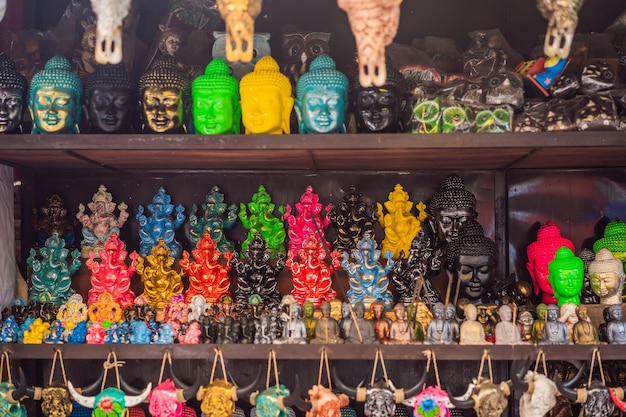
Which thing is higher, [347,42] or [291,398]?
[347,42]

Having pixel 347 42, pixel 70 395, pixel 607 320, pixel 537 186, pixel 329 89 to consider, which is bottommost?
pixel 70 395

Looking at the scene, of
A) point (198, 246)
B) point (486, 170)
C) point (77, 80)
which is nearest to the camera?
point (77, 80)

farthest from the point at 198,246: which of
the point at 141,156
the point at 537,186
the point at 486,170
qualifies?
the point at 537,186

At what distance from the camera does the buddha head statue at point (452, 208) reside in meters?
2.78

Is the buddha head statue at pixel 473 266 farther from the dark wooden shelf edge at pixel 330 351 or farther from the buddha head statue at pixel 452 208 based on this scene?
the dark wooden shelf edge at pixel 330 351

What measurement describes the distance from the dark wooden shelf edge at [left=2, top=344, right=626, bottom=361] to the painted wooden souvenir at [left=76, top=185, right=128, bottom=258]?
47cm

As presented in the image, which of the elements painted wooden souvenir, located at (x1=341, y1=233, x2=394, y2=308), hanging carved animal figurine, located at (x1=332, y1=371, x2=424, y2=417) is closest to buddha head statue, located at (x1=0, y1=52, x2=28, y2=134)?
painted wooden souvenir, located at (x1=341, y1=233, x2=394, y2=308)

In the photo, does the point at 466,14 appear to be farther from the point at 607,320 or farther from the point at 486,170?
the point at 607,320

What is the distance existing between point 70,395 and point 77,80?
3.50 feet

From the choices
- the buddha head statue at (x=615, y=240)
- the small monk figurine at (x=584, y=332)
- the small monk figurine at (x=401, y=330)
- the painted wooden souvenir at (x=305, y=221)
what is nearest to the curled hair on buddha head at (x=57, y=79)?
the painted wooden souvenir at (x=305, y=221)

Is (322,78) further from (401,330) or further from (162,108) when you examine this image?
(401,330)

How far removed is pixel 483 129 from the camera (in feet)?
7.96

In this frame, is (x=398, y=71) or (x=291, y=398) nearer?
(x=291, y=398)

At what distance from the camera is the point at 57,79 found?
249cm
